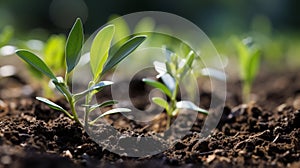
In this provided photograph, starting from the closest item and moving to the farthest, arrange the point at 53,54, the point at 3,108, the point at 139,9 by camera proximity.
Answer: the point at 3,108
the point at 53,54
the point at 139,9

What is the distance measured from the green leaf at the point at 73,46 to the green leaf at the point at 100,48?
50 millimetres

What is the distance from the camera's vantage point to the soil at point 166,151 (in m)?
1.35

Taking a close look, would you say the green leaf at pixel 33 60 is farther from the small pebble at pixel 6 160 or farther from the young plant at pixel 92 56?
the small pebble at pixel 6 160

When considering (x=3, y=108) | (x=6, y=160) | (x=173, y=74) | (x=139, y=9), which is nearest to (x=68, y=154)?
(x=6, y=160)

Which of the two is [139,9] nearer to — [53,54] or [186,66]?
[53,54]

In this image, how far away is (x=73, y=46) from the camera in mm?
1544

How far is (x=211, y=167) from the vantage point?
1.36 m

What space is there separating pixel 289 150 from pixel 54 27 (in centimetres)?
831

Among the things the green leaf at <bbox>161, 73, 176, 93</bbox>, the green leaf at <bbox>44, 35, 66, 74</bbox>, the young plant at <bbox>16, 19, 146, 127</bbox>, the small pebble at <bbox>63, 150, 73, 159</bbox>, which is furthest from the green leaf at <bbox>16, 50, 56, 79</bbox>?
the green leaf at <bbox>44, 35, 66, 74</bbox>

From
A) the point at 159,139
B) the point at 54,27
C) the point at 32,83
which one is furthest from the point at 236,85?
the point at 54,27

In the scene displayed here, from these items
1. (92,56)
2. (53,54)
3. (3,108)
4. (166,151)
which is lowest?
(166,151)

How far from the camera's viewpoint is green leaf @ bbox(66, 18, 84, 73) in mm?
1523

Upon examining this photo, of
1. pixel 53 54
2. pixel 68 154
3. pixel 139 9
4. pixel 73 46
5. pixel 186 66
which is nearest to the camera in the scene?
pixel 68 154

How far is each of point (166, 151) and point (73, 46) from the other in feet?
1.66
